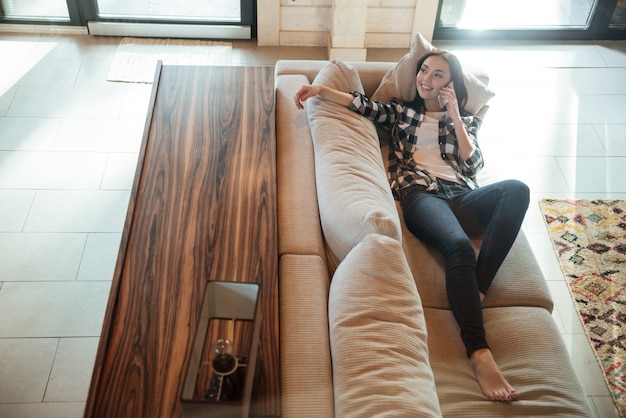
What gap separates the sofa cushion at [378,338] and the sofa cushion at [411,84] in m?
1.00

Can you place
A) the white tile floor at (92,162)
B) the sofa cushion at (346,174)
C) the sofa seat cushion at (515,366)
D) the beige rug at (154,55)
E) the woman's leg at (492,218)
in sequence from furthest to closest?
the beige rug at (154,55) < the white tile floor at (92,162) < the woman's leg at (492,218) < the sofa cushion at (346,174) < the sofa seat cushion at (515,366)

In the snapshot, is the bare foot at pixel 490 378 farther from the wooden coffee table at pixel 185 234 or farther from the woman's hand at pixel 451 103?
the woman's hand at pixel 451 103

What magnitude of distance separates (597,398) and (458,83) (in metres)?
1.31

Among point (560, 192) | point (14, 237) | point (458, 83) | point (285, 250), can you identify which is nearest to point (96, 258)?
point (14, 237)

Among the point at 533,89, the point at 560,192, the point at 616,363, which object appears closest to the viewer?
the point at 616,363

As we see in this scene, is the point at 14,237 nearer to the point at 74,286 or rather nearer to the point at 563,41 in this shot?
the point at 74,286

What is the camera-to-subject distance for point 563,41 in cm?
413

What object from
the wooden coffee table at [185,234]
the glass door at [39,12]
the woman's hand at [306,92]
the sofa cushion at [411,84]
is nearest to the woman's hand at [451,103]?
the sofa cushion at [411,84]

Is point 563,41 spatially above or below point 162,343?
above

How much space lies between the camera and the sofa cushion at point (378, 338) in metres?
1.41

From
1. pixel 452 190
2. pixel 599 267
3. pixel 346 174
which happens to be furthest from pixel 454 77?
pixel 599 267

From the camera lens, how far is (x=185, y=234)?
1748 mm

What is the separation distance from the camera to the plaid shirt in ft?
7.70

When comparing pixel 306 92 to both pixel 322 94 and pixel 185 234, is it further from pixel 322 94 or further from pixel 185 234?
pixel 185 234
